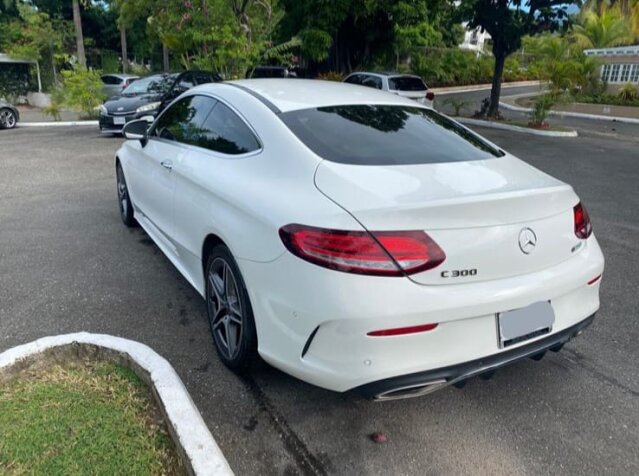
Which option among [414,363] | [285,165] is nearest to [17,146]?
[285,165]

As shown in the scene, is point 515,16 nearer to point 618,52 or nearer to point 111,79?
point 618,52

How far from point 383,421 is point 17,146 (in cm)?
1114

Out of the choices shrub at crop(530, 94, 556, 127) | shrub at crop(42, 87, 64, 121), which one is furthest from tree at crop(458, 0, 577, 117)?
shrub at crop(42, 87, 64, 121)

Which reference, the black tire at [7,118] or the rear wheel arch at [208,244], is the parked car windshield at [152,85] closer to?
the black tire at [7,118]

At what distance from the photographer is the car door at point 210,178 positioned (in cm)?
282

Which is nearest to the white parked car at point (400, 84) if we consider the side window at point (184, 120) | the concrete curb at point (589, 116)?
the concrete curb at point (589, 116)

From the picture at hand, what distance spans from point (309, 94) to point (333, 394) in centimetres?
186

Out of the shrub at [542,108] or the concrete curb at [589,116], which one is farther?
the concrete curb at [589,116]

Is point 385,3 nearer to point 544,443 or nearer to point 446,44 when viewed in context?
point 544,443

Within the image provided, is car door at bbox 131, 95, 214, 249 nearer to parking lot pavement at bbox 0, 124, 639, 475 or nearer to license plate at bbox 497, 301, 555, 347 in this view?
parking lot pavement at bbox 0, 124, 639, 475

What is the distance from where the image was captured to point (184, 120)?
3865 mm

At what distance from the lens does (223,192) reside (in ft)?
9.24

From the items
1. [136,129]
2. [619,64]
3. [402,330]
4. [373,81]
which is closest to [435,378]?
[402,330]

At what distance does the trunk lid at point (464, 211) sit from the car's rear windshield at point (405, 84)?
504 inches
